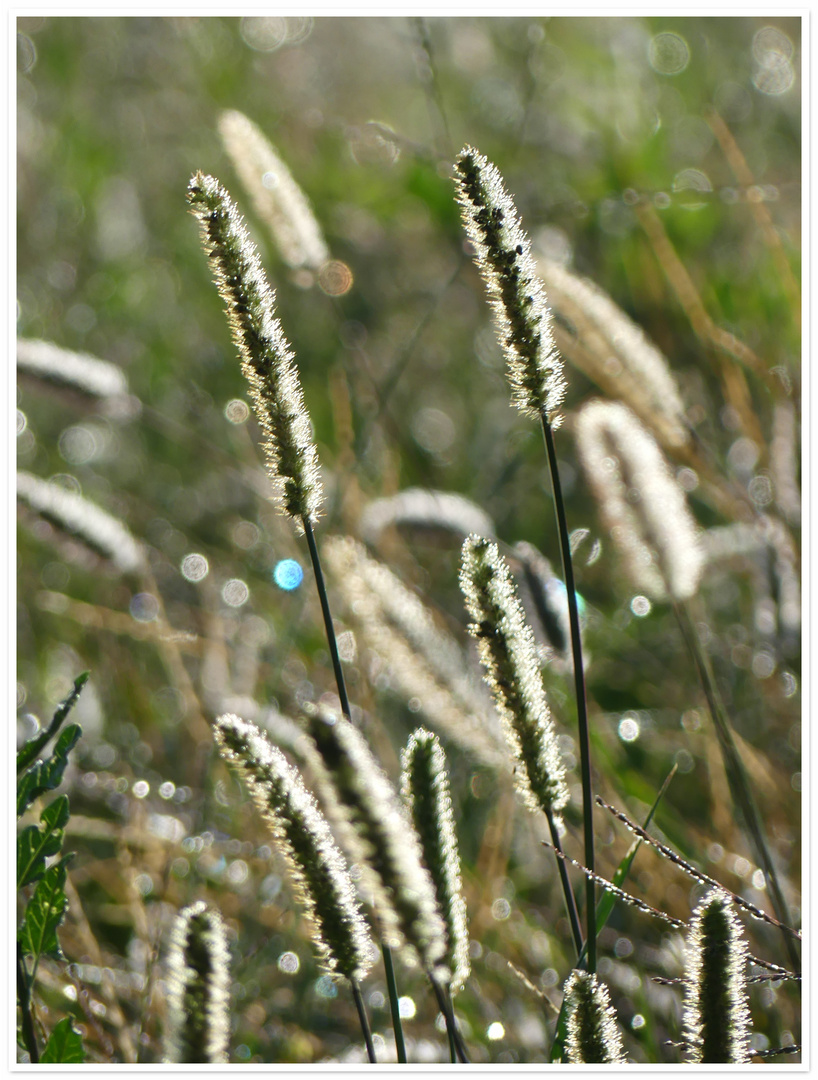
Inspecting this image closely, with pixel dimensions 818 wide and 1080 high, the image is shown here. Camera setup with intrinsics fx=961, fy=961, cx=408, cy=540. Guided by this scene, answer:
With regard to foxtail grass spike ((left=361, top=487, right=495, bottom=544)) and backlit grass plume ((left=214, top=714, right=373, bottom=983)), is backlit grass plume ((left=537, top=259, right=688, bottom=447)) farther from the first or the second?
backlit grass plume ((left=214, top=714, right=373, bottom=983))

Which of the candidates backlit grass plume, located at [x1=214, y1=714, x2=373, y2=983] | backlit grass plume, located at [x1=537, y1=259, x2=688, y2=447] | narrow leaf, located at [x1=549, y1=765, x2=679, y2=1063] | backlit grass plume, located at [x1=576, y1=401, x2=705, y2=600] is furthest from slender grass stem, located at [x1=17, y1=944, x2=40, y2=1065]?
backlit grass plume, located at [x1=537, y1=259, x2=688, y2=447]

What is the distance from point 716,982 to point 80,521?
3.04 ft

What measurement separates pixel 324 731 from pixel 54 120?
9.36 feet

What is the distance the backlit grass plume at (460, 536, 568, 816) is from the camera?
0.60 meters

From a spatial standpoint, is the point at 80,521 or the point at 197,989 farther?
the point at 80,521

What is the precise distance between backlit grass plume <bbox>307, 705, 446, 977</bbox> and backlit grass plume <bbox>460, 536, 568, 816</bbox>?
11cm

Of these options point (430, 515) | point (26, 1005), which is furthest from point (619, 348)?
point (26, 1005)

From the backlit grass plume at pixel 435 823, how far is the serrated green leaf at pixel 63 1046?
298mm

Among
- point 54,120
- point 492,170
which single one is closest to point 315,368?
point 54,120

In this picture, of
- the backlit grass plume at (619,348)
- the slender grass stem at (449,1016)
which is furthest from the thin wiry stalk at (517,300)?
the backlit grass plume at (619,348)

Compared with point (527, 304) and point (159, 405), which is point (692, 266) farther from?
point (527, 304)

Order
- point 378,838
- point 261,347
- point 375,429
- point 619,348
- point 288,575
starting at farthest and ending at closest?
1. point 375,429
2. point 288,575
3. point 619,348
4. point 261,347
5. point 378,838

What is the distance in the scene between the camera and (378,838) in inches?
20.0

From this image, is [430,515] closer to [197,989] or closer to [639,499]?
[639,499]
